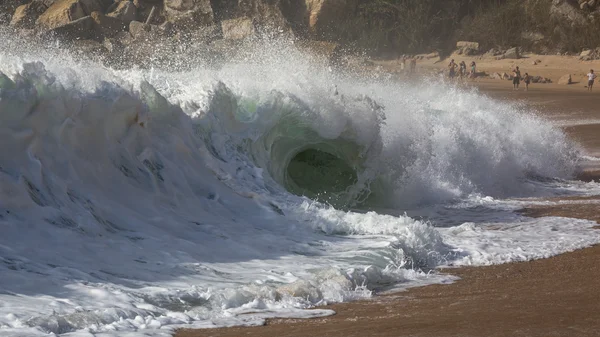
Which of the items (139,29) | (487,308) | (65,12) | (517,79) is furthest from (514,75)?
(487,308)

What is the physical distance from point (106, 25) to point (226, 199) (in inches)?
1294

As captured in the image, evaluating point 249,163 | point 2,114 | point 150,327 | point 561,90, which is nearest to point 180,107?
point 249,163

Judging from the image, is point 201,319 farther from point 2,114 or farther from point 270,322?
point 2,114

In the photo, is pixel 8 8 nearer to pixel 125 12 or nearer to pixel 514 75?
pixel 125 12

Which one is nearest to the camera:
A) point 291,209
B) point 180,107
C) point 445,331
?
point 445,331

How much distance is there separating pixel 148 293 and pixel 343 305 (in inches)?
51.0

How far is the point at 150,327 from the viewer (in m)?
5.74

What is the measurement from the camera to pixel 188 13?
43.4 metres

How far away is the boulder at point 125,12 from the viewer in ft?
145

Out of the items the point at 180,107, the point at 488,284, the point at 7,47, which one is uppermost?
the point at 7,47

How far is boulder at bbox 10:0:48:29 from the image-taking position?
42.2m

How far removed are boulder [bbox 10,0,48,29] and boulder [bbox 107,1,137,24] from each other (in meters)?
3.05

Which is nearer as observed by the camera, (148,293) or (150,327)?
(150,327)

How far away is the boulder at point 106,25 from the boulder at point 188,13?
2725mm
